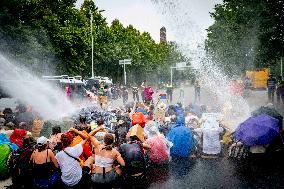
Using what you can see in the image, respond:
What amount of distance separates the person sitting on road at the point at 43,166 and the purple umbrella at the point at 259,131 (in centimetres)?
563

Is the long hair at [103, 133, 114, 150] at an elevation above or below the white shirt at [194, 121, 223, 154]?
above

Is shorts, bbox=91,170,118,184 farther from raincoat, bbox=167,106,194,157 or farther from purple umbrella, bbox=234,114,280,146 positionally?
purple umbrella, bbox=234,114,280,146

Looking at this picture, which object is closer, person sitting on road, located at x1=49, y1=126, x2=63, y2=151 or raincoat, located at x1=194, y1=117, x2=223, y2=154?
person sitting on road, located at x1=49, y1=126, x2=63, y2=151

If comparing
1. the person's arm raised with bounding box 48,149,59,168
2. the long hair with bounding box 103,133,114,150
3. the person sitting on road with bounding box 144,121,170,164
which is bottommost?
the person sitting on road with bounding box 144,121,170,164

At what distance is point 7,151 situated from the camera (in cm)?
989

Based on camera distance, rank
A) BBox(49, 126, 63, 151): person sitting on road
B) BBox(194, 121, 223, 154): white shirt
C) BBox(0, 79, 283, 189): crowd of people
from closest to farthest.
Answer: BBox(0, 79, 283, 189): crowd of people
BBox(49, 126, 63, 151): person sitting on road
BBox(194, 121, 223, 154): white shirt

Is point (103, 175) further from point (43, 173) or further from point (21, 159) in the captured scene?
point (21, 159)

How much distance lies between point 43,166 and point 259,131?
6.08m

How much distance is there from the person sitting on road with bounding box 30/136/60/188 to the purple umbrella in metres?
5.63

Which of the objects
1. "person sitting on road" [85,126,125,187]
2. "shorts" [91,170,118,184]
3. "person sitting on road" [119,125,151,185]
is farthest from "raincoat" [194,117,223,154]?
"shorts" [91,170,118,184]

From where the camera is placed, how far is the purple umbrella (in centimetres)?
1056

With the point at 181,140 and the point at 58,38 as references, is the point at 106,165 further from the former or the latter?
the point at 58,38

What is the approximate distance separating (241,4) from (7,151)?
29.9 m

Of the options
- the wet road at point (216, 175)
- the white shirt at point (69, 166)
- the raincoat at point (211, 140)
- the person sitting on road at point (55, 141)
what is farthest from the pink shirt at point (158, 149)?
the white shirt at point (69, 166)
